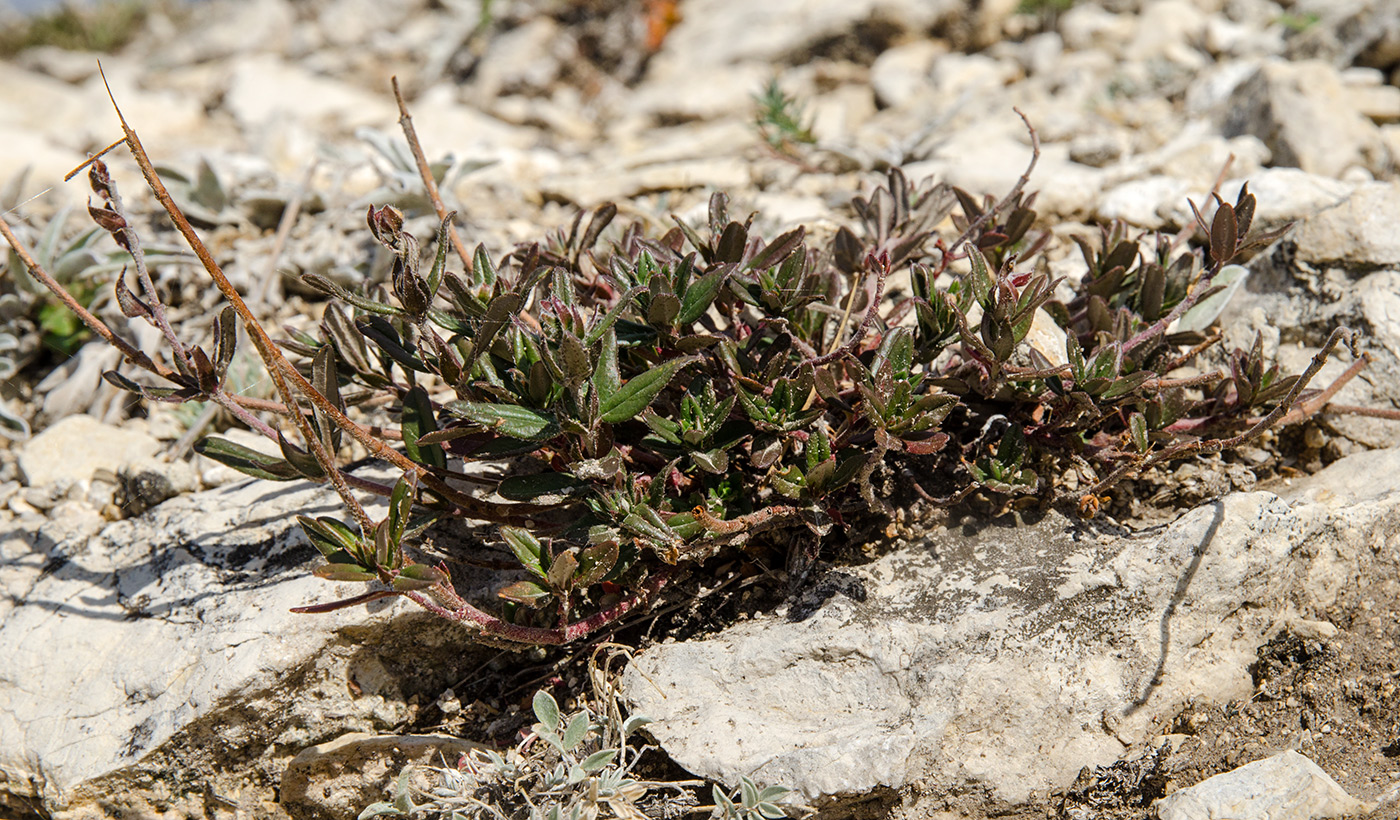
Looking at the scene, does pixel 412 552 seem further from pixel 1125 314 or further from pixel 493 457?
pixel 1125 314

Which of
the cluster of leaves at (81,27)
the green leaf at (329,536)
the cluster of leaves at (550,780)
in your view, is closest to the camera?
the green leaf at (329,536)

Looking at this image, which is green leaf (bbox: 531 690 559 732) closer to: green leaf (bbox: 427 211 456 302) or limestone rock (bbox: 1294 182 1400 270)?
green leaf (bbox: 427 211 456 302)

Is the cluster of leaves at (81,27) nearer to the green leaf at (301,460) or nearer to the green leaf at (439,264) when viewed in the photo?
the green leaf at (301,460)

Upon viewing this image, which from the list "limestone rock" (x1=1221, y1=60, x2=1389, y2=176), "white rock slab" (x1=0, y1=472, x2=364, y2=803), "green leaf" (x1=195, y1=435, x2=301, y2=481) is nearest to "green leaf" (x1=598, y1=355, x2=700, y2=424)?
"green leaf" (x1=195, y1=435, x2=301, y2=481)

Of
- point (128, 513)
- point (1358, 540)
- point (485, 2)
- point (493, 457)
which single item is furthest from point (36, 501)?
point (485, 2)

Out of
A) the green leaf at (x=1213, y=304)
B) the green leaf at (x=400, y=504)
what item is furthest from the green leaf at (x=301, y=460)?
the green leaf at (x=1213, y=304)

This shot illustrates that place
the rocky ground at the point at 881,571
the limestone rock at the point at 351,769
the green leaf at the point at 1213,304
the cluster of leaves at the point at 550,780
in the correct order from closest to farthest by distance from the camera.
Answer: the cluster of leaves at the point at 550,780, the rocky ground at the point at 881,571, the limestone rock at the point at 351,769, the green leaf at the point at 1213,304

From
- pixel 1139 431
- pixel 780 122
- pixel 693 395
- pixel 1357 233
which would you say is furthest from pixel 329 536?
pixel 1357 233
